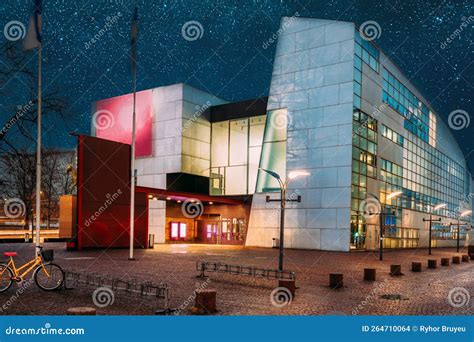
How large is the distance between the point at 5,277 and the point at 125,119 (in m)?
41.6

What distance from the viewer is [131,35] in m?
25.9

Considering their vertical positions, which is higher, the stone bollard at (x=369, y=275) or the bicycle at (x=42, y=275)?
the bicycle at (x=42, y=275)

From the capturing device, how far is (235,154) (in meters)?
51.7

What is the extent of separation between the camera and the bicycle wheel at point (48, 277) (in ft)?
44.2

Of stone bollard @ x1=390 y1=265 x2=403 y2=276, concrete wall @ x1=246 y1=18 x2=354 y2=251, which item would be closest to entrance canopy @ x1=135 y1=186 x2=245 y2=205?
concrete wall @ x1=246 y1=18 x2=354 y2=251

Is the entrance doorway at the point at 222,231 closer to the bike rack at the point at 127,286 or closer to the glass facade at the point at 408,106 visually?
the glass facade at the point at 408,106

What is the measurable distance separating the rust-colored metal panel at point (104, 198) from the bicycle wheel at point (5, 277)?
20045 millimetres

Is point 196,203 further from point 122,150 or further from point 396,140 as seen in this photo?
point 396,140

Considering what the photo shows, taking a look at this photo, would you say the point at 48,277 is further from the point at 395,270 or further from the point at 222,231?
the point at 222,231

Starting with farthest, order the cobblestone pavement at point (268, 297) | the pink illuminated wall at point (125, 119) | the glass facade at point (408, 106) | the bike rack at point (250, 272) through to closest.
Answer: the pink illuminated wall at point (125, 119)
the glass facade at point (408, 106)
the bike rack at point (250, 272)
the cobblestone pavement at point (268, 297)

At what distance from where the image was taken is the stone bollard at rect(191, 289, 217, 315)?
1057cm

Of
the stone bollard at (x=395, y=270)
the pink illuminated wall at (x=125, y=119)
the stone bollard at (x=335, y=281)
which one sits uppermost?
the pink illuminated wall at (x=125, y=119)

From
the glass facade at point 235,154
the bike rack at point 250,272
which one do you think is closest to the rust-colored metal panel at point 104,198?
the glass facade at point 235,154

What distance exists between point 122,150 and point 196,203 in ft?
55.7
